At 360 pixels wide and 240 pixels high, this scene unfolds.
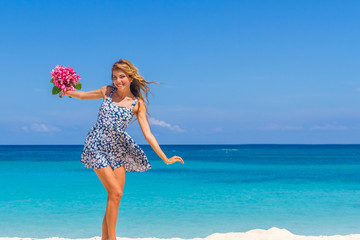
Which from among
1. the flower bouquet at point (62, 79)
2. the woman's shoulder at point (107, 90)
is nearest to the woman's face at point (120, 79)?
the woman's shoulder at point (107, 90)

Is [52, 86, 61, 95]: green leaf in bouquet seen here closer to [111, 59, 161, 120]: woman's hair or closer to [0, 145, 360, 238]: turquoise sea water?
[111, 59, 161, 120]: woman's hair

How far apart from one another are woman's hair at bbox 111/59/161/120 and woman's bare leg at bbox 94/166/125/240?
74cm

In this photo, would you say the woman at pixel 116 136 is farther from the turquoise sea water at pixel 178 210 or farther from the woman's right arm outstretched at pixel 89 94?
the turquoise sea water at pixel 178 210

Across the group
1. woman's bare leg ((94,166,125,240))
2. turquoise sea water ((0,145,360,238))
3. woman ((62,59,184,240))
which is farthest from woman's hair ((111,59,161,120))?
turquoise sea water ((0,145,360,238))

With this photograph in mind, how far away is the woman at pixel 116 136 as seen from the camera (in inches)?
185

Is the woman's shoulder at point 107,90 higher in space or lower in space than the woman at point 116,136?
higher

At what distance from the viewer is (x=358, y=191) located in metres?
16.3

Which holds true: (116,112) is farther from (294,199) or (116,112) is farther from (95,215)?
(294,199)

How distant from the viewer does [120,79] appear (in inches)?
188

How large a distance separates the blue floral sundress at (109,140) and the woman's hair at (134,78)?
0.56ft

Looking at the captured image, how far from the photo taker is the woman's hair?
475 centimetres

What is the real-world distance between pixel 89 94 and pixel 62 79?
317mm

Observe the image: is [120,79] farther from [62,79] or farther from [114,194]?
[114,194]

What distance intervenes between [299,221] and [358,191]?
23.8 ft
